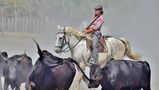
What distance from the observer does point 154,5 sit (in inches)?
1096

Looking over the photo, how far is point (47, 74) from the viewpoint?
9.09m

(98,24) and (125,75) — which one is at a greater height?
(98,24)

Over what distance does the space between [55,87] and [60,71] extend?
0.31 metres

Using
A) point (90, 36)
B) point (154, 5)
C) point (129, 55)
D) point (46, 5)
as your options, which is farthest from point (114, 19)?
point (90, 36)

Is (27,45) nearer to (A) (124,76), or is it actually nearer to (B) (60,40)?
(B) (60,40)

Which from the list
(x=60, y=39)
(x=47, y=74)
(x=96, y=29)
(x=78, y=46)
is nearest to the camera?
(x=47, y=74)

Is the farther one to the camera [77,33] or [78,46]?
[78,46]

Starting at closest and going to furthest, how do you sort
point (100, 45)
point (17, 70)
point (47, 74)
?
point (47, 74) → point (17, 70) → point (100, 45)

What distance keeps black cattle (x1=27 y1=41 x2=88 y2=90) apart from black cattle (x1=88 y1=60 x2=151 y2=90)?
0.92m

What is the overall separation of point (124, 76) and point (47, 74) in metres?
1.78

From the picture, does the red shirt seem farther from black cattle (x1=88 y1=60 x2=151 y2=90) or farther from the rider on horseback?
black cattle (x1=88 y1=60 x2=151 y2=90)

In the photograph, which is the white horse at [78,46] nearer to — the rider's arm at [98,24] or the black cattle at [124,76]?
the rider's arm at [98,24]

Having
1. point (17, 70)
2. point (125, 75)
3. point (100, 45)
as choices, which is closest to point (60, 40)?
point (100, 45)

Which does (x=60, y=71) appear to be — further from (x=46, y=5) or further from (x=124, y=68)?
(x=46, y=5)
